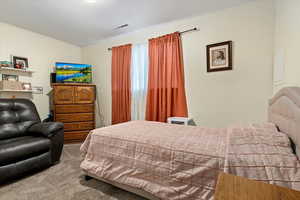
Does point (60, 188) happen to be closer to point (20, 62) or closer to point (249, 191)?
point (249, 191)

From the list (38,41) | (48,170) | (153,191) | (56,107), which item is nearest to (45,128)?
(48,170)

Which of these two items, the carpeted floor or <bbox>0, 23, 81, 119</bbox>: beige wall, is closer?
the carpeted floor

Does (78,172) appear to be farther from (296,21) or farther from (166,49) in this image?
(296,21)

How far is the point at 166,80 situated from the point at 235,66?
117 cm

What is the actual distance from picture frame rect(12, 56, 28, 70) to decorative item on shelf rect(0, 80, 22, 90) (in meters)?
0.33

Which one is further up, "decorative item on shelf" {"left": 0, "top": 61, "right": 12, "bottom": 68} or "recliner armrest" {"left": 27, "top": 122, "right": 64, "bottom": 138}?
"decorative item on shelf" {"left": 0, "top": 61, "right": 12, "bottom": 68}

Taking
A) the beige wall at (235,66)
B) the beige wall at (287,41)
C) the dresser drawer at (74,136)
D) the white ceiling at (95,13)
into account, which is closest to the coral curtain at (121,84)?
the white ceiling at (95,13)

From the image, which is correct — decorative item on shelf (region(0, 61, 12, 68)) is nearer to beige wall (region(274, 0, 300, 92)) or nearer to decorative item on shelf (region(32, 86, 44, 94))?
decorative item on shelf (region(32, 86, 44, 94))

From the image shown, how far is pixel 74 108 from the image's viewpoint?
3348 millimetres

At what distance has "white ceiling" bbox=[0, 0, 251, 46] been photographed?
7.57 feet

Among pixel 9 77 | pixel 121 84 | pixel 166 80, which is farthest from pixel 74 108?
pixel 166 80

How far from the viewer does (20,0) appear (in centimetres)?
226

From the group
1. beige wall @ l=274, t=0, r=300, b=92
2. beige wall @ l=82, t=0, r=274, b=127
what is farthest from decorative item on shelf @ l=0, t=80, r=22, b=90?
beige wall @ l=274, t=0, r=300, b=92

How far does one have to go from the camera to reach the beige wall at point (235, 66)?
220 cm
